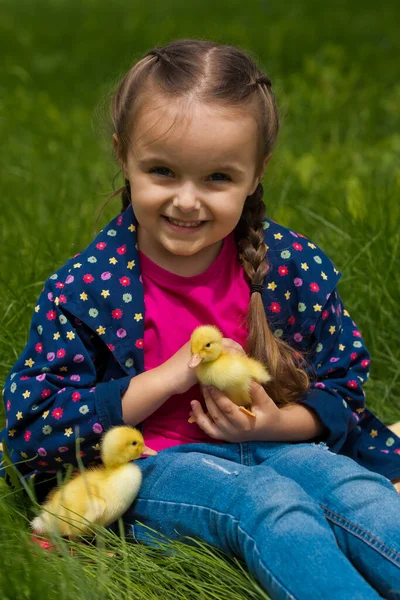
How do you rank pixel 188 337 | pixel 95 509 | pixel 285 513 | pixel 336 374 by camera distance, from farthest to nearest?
pixel 336 374 < pixel 188 337 < pixel 95 509 < pixel 285 513

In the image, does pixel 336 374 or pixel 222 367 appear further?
pixel 336 374

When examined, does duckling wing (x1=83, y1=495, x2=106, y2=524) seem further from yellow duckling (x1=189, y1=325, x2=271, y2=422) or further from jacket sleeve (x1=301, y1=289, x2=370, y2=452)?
jacket sleeve (x1=301, y1=289, x2=370, y2=452)

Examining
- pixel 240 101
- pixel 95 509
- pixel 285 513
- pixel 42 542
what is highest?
pixel 240 101

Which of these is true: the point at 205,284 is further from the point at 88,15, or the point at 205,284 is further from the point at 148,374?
the point at 88,15

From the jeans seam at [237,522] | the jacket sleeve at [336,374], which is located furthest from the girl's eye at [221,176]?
the jeans seam at [237,522]

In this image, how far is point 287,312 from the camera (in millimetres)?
2738

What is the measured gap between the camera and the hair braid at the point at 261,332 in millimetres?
2625

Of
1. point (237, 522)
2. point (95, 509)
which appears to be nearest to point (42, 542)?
point (95, 509)

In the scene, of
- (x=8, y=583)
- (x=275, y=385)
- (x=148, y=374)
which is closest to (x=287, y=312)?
(x=275, y=385)

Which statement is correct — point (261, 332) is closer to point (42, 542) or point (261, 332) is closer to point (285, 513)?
point (285, 513)

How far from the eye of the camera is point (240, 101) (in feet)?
8.20

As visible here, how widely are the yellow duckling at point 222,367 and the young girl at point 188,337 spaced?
0.04 meters

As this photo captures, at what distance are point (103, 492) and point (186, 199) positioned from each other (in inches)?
30.5

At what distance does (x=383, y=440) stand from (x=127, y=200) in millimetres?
1064
